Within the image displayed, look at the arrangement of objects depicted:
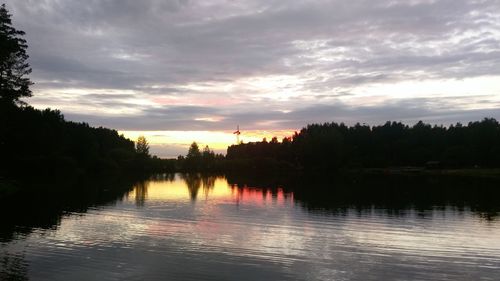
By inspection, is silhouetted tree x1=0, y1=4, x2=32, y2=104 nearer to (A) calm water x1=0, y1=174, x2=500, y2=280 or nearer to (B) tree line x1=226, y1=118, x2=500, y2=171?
(A) calm water x1=0, y1=174, x2=500, y2=280

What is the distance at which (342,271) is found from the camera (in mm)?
21594

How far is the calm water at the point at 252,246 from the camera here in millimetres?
21062

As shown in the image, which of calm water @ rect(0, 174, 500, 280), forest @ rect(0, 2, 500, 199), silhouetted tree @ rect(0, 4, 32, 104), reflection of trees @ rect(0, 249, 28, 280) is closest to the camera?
reflection of trees @ rect(0, 249, 28, 280)

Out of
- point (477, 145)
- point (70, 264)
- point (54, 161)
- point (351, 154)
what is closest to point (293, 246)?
point (70, 264)

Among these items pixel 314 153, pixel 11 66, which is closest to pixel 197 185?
pixel 11 66

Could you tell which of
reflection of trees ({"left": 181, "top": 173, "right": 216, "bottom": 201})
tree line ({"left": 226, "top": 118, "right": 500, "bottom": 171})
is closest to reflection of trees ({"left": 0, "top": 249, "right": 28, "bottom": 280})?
reflection of trees ({"left": 181, "top": 173, "right": 216, "bottom": 201})

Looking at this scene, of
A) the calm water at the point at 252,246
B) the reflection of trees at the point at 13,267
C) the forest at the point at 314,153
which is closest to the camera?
the reflection of trees at the point at 13,267

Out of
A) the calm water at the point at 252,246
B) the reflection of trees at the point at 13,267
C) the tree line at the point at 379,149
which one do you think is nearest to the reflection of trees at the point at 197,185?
the calm water at the point at 252,246

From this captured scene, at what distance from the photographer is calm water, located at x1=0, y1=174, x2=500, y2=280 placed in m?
21.1

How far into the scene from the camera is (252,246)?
26.9m

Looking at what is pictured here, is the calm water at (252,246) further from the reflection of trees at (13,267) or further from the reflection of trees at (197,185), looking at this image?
the reflection of trees at (197,185)

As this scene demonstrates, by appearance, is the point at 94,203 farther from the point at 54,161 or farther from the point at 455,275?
the point at 54,161

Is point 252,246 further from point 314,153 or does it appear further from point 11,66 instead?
point 314,153

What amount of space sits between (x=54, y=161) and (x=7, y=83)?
43.8 m
